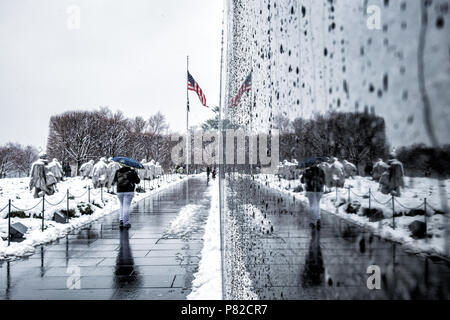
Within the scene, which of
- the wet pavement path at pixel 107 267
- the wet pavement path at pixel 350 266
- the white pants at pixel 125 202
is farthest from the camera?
the white pants at pixel 125 202

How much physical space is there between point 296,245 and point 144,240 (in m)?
6.29

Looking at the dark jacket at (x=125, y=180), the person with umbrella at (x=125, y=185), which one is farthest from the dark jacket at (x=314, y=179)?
the dark jacket at (x=125, y=180)

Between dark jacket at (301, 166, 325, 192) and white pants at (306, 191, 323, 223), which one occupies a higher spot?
dark jacket at (301, 166, 325, 192)

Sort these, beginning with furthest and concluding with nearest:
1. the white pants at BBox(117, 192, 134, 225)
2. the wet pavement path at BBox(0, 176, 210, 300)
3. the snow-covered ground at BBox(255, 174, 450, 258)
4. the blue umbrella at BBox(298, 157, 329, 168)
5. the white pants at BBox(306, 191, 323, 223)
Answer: the white pants at BBox(117, 192, 134, 225), the wet pavement path at BBox(0, 176, 210, 300), the white pants at BBox(306, 191, 323, 223), the blue umbrella at BBox(298, 157, 329, 168), the snow-covered ground at BBox(255, 174, 450, 258)

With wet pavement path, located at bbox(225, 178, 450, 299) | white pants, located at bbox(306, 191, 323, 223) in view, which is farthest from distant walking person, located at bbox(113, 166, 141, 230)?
white pants, located at bbox(306, 191, 323, 223)

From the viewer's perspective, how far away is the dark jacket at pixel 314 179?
1.23 meters

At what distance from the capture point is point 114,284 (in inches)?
181

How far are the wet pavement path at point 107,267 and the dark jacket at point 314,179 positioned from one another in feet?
10.4

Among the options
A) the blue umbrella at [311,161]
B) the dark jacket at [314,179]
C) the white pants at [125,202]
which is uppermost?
the blue umbrella at [311,161]

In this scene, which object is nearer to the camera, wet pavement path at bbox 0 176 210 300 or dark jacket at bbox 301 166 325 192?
dark jacket at bbox 301 166 325 192

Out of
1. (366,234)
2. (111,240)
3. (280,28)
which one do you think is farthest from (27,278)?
(366,234)

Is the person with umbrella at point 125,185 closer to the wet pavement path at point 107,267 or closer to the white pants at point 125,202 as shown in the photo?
the white pants at point 125,202

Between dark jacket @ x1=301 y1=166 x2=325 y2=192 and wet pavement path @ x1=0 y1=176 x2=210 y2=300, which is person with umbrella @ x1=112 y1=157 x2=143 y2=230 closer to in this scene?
wet pavement path @ x1=0 y1=176 x2=210 y2=300

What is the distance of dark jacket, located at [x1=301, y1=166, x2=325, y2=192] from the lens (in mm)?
1226
